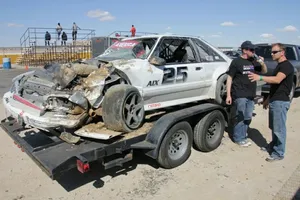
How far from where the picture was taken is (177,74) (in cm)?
501

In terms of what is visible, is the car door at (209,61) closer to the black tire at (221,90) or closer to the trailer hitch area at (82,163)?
the black tire at (221,90)

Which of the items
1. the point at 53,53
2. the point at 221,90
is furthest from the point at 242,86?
the point at 53,53

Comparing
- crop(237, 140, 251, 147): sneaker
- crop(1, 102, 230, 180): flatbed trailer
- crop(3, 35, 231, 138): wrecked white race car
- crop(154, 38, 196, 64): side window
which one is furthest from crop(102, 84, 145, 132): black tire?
crop(237, 140, 251, 147): sneaker

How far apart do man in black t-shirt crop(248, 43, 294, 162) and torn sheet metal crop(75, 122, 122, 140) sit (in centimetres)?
237

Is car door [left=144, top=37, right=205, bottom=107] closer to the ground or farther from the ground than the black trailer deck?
farther from the ground

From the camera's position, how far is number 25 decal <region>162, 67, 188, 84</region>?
188 inches

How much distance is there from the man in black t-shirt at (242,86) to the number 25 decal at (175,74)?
89 cm

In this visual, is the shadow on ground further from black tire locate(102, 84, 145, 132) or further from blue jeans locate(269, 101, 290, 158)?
black tire locate(102, 84, 145, 132)

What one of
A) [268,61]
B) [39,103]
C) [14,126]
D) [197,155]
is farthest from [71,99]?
[268,61]

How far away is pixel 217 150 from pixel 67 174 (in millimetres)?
2691

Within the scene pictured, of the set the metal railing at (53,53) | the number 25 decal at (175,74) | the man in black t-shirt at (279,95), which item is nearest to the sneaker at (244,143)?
the man in black t-shirt at (279,95)

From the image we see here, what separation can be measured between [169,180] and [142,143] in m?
0.67

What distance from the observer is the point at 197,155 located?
5055 millimetres

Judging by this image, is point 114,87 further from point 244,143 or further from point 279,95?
point 244,143
